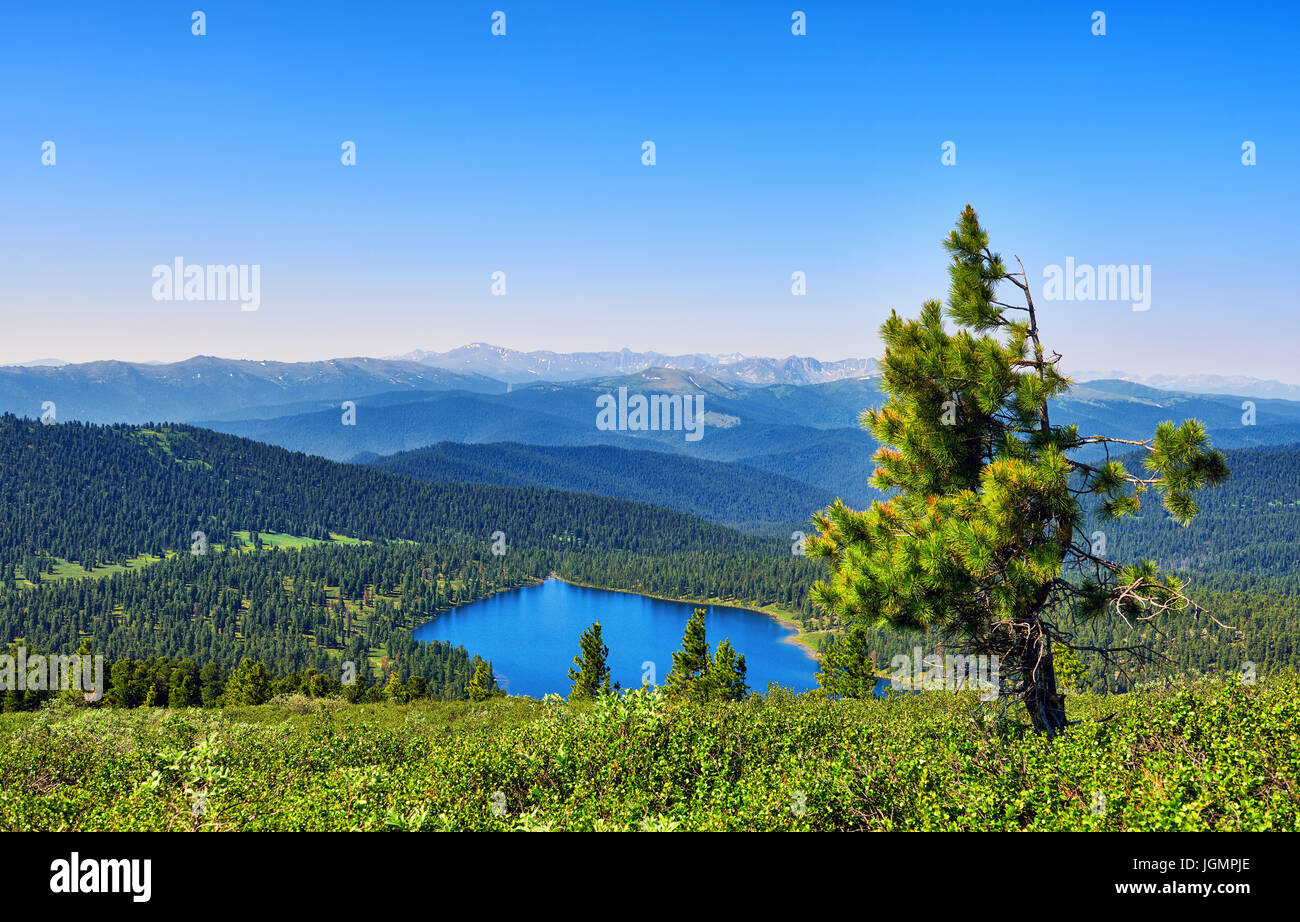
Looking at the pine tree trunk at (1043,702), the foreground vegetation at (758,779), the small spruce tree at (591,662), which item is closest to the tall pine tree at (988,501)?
the pine tree trunk at (1043,702)

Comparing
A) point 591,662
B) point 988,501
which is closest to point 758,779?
point 988,501

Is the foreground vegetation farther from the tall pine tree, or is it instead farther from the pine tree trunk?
the tall pine tree

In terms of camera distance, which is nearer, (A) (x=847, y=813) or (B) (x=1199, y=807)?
(B) (x=1199, y=807)

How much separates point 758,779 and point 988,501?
25.3ft

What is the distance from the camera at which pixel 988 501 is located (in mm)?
15977

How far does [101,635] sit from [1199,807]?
8845 inches

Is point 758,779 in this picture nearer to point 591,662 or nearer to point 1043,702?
point 1043,702

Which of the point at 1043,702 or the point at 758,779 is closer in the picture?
the point at 758,779

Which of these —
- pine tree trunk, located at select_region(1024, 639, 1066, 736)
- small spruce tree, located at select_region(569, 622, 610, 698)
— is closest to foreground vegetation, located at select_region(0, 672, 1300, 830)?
pine tree trunk, located at select_region(1024, 639, 1066, 736)

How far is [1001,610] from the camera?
56.1 ft

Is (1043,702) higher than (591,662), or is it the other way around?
(1043,702)
